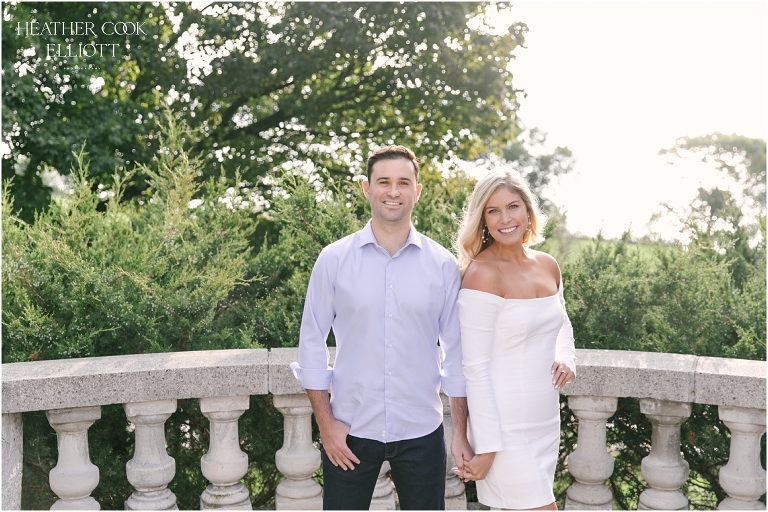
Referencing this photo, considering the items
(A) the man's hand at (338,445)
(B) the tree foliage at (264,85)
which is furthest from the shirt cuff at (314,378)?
(B) the tree foliage at (264,85)

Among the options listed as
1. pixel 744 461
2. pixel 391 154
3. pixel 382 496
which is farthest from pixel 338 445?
pixel 744 461

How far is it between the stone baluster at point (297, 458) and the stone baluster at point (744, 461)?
1.86 meters

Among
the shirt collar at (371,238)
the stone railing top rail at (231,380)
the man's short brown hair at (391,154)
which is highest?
the man's short brown hair at (391,154)

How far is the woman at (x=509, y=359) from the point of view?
2389 mm

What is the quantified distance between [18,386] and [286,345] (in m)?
1.45

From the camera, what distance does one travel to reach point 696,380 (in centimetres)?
293

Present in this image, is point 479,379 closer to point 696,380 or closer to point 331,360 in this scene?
point 331,360

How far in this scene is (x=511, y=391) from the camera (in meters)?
2.43

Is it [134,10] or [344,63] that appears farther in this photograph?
[344,63]

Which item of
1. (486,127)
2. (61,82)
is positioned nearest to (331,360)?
(61,82)

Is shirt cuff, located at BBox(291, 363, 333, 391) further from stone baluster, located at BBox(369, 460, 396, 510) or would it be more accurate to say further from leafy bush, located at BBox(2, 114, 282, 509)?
leafy bush, located at BBox(2, 114, 282, 509)

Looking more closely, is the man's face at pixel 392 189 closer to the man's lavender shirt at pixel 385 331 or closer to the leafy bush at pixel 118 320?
the man's lavender shirt at pixel 385 331

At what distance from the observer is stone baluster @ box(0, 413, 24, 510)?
2.86m

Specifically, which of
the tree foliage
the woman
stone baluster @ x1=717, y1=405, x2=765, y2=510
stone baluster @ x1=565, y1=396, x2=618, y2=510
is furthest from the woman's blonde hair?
the tree foliage
